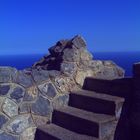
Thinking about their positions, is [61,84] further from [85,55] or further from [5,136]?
[5,136]

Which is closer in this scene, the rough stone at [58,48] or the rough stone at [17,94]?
the rough stone at [17,94]

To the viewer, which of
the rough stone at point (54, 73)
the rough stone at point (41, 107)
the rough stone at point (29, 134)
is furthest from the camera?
the rough stone at point (54, 73)

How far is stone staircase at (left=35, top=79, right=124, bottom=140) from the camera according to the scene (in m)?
4.61

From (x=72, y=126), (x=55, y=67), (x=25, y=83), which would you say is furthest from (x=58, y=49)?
(x=72, y=126)

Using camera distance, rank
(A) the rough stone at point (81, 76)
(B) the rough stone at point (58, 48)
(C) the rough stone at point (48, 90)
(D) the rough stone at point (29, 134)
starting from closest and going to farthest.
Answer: (D) the rough stone at point (29, 134), (C) the rough stone at point (48, 90), (A) the rough stone at point (81, 76), (B) the rough stone at point (58, 48)

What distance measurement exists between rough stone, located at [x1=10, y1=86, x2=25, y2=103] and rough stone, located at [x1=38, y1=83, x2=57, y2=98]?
1.09 feet

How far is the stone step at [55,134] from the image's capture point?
4617mm

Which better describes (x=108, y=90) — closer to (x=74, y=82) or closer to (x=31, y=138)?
(x=74, y=82)

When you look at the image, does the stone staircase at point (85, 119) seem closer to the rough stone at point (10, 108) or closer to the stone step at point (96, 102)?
the stone step at point (96, 102)

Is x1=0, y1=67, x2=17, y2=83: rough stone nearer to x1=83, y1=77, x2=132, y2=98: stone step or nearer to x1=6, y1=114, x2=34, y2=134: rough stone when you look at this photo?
x1=6, y1=114, x2=34, y2=134: rough stone

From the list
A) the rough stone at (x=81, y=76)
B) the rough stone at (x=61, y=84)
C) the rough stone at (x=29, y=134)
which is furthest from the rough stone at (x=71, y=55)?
the rough stone at (x=29, y=134)

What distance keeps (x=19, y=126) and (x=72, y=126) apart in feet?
2.61

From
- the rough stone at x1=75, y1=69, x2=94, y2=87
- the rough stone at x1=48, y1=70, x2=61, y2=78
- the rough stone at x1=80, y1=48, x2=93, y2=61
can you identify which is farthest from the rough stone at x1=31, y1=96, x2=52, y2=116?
the rough stone at x1=80, y1=48, x2=93, y2=61

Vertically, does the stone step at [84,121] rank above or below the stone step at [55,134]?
above
